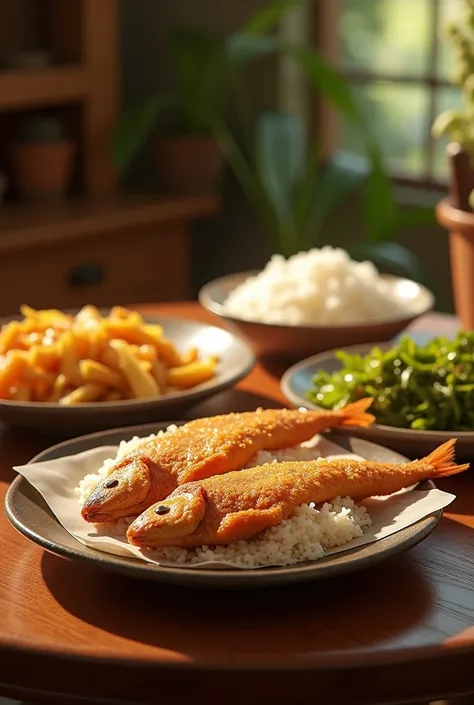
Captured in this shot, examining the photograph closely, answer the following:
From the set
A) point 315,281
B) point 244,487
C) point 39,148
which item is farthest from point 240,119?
point 244,487

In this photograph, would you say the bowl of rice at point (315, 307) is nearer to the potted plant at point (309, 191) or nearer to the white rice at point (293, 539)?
the white rice at point (293, 539)

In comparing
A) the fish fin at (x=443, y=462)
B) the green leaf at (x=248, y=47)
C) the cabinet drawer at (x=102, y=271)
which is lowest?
the cabinet drawer at (x=102, y=271)

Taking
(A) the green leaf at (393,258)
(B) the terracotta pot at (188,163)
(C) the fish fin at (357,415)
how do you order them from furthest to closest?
(B) the terracotta pot at (188,163) → (A) the green leaf at (393,258) → (C) the fish fin at (357,415)

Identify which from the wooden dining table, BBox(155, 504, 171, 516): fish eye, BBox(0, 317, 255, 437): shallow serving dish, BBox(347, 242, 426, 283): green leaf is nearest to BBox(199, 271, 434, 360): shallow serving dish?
BBox(0, 317, 255, 437): shallow serving dish

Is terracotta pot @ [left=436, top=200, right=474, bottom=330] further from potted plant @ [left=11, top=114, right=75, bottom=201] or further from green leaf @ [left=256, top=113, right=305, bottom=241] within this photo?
potted plant @ [left=11, top=114, right=75, bottom=201]

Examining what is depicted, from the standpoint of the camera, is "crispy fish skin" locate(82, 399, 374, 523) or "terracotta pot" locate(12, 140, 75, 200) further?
"terracotta pot" locate(12, 140, 75, 200)

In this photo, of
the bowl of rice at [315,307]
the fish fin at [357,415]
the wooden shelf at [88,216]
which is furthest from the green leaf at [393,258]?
the fish fin at [357,415]

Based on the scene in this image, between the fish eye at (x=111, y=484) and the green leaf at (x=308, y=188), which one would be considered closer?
the fish eye at (x=111, y=484)

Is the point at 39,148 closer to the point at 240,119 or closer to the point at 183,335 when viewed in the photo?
the point at 240,119
